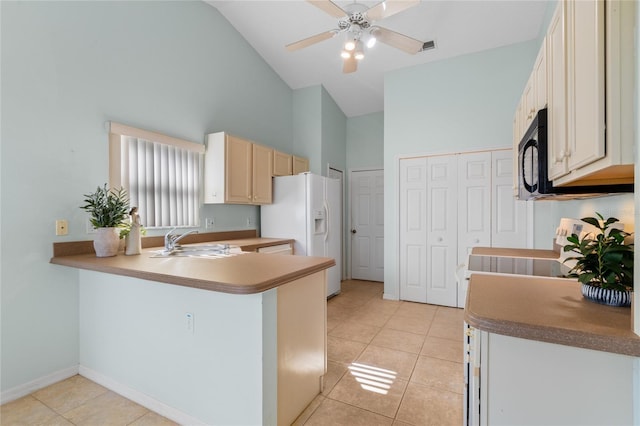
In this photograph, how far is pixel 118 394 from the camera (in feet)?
6.25

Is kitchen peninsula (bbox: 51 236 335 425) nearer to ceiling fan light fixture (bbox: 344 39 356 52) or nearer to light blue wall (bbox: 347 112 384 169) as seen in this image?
ceiling fan light fixture (bbox: 344 39 356 52)

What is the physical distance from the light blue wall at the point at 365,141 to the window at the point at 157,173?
298cm

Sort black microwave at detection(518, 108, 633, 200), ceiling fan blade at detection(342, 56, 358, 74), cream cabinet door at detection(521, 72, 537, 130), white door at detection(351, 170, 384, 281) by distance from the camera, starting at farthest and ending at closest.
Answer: white door at detection(351, 170, 384, 281), ceiling fan blade at detection(342, 56, 358, 74), cream cabinet door at detection(521, 72, 537, 130), black microwave at detection(518, 108, 633, 200)

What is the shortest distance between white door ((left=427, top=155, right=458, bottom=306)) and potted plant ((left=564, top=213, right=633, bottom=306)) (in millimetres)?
2661

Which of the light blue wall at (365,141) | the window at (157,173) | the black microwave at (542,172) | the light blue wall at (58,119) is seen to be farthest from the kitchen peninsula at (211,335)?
the light blue wall at (365,141)

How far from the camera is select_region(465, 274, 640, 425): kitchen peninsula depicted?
2.80ft

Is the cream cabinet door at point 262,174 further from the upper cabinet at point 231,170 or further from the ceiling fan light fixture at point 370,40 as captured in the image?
the ceiling fan light fixture at point 370,40

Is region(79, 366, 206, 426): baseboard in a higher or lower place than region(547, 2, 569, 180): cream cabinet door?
lower

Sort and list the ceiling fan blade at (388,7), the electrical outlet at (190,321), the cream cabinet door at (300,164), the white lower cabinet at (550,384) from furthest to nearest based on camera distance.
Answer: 1. the cream cabinet door at (300,164)
2. the ceiling fan blade at (388,7)
3. the electrical outlet at (190,321)
4. the white lower cabinet at (550,384)

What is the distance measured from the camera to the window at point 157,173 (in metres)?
2.49

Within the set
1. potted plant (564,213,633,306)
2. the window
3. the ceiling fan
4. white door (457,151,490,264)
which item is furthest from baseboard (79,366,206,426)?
white door (457,151,490,264)

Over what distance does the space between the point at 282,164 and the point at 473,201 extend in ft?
8.46

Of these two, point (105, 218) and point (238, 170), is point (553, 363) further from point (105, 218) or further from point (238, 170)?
point (238, 170)

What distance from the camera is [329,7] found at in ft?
7.30
